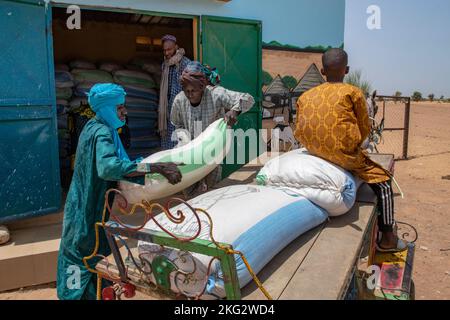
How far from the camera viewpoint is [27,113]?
3.95 metres

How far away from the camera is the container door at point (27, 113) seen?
3818 millimetres

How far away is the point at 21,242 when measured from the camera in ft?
12.5

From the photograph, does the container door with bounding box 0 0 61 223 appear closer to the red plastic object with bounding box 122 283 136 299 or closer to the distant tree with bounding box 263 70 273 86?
the red plastic object with bounding box 122 283 136 299

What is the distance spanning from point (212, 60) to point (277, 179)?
3.27 meters

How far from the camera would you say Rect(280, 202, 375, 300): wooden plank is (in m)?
1.58

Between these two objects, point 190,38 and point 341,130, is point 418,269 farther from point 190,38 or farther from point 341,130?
point 190,38

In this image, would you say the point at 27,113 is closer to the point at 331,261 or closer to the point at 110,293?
the point at 110,293

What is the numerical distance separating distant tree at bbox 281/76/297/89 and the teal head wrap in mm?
4843

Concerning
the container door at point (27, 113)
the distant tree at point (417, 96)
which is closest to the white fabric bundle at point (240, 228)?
the container door at point (27, 113)

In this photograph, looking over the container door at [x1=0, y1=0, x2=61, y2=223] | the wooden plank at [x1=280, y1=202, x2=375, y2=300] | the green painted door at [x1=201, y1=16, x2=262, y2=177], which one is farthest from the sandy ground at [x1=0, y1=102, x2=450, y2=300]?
the green painted door at [x1=201, y1=16, x2=262, y2=177]

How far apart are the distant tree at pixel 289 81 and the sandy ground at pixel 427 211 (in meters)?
2.54

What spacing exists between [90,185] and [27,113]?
2210mm

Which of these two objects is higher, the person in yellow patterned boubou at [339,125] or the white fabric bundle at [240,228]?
the person in yellow patterned boubou at [339,125]

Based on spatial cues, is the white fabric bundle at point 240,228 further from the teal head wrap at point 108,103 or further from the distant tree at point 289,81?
the distant tree at point 289,81
